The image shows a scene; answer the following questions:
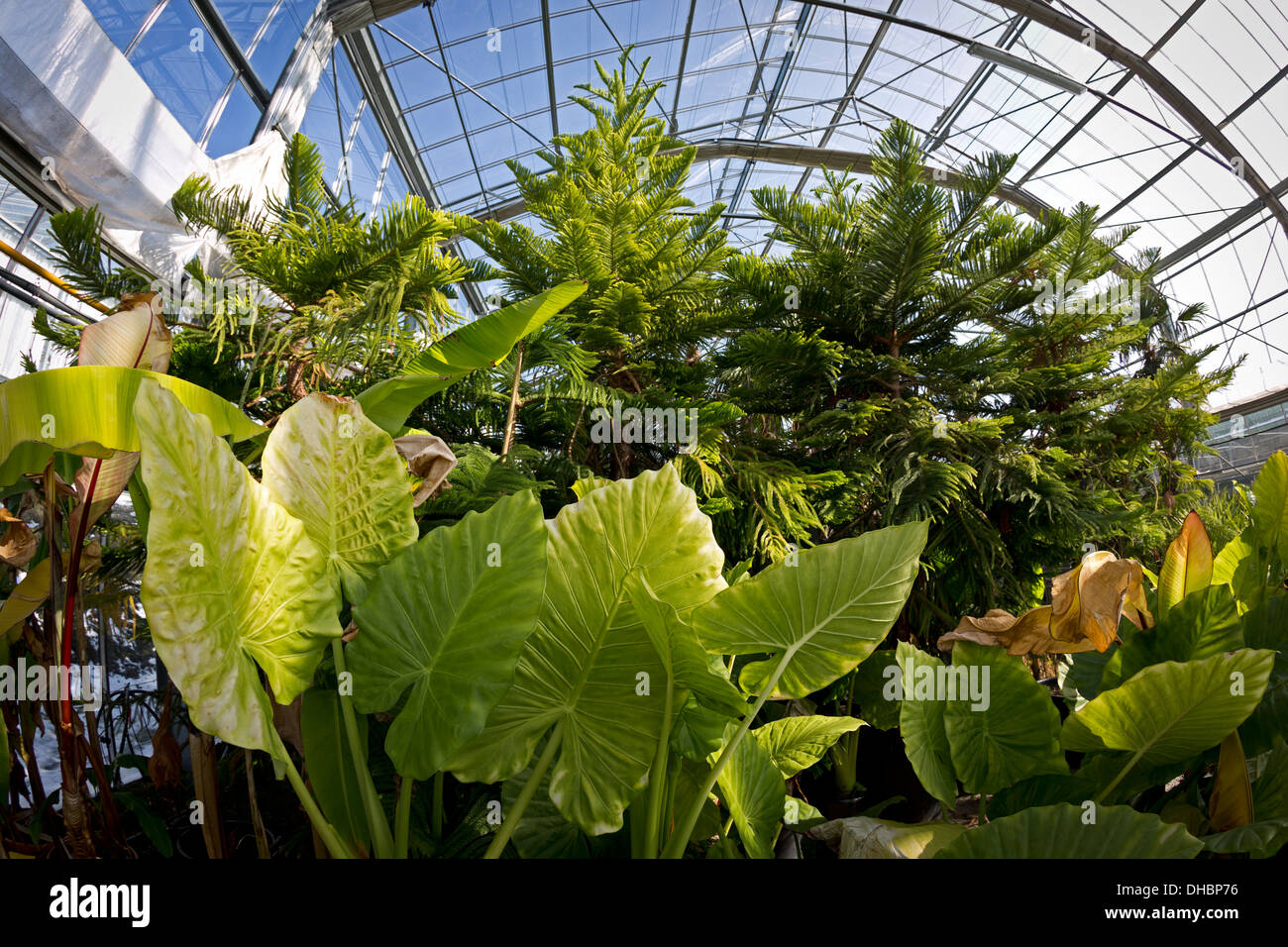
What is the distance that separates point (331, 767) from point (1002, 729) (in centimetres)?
98

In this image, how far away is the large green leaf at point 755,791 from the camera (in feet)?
3.20

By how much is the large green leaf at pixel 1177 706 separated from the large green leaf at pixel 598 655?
0.53 metres

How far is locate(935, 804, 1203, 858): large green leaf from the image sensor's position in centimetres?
70

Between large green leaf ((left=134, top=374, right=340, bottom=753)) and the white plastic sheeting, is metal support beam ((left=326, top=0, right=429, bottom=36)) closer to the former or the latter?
the white plastic sheeting

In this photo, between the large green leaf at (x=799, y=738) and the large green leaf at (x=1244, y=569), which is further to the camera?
the large green leaf at (x=1244, y=569)

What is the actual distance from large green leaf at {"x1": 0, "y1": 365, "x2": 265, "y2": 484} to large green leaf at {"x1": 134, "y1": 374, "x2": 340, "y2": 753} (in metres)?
0.14

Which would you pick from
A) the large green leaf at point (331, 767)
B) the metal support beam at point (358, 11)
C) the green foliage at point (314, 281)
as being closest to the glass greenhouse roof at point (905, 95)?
the metal support beam at point (358, 11)

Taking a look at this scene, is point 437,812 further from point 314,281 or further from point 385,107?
point 385,107

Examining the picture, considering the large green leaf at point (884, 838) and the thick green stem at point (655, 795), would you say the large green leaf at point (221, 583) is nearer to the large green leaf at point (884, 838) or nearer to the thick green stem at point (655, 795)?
the thick green stem at point (655, 795)

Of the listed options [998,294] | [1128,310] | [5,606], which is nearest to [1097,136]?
[1128,310]

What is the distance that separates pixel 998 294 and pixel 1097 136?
901cm

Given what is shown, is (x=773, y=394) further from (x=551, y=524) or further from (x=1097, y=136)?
(x=1097, y=136)

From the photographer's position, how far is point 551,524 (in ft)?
2.91

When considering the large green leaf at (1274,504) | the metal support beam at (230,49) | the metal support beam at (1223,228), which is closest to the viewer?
the large green leaf at (1274,504)
